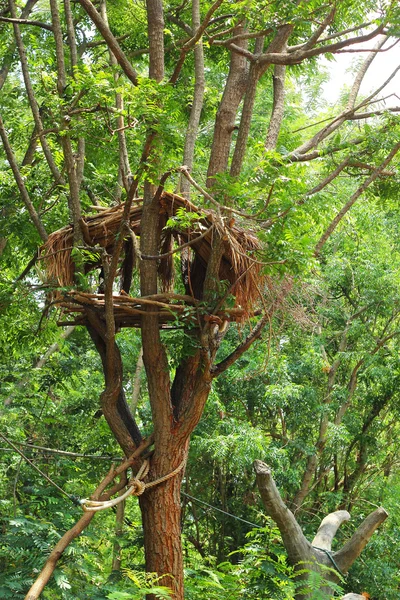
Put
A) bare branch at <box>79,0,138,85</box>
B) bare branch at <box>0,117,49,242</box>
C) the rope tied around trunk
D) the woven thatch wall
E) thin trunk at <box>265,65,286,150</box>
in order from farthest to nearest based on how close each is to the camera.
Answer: thin trunk at <box>265,65,286,150</box>, bare branch at <box>0,117,49,242</box>, bare branch at <box>79,0,138,85</box>, the woven thatch wall, the rope tied around trunk

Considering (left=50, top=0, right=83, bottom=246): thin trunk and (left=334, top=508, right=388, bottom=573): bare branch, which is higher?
(left=50, top=0, right=83, bottom=246): thin trunk

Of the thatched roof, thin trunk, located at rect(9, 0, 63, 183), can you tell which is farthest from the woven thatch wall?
thin trunk, located at rect(9, 0, 63, 183)

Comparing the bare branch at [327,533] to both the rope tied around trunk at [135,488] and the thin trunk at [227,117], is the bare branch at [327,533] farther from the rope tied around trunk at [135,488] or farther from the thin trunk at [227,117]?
the thin trunk at [227,117]

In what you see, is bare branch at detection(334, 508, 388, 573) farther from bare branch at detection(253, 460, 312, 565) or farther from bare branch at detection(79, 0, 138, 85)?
bare branch at detection(79, 0, 138, 85)

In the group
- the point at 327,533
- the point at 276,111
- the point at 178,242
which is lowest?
the point at 327,533

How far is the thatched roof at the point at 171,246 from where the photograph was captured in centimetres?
301

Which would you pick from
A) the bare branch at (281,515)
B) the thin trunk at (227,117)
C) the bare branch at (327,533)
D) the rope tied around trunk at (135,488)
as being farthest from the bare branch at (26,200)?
the bare branch at (327,533)

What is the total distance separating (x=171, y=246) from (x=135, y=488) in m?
1.13

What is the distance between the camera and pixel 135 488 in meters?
3.03

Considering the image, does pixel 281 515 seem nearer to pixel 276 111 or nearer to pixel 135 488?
pixel 135 488

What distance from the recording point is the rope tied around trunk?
2791 mm

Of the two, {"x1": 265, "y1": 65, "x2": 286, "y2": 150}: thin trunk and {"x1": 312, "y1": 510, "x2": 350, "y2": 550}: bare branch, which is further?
{"x1": 312, "y1": 510, "x2": 350, "y2": 550}: bare branch

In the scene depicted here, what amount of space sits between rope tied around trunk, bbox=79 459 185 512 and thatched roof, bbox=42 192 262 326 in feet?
2.26

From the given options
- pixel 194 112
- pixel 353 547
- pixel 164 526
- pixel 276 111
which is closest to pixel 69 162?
pixel 194 112
